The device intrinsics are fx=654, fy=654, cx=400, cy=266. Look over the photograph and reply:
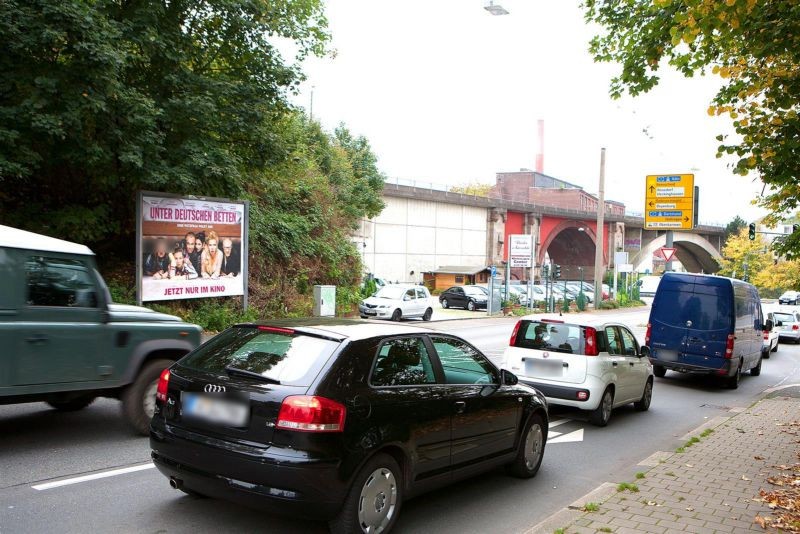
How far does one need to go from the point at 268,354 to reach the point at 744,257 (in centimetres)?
7109

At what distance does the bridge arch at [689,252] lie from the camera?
79250mm

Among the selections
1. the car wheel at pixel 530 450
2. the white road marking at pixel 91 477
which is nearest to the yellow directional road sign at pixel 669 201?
the car wheel at pixel 530 450

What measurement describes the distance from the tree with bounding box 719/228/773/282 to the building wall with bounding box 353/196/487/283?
27.4 metres

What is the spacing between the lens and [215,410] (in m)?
4.43

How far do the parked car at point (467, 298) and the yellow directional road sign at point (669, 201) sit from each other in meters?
9.95

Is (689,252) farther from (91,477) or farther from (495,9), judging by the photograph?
(91,477)

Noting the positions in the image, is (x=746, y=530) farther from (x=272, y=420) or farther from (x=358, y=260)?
(x=358, y=260)

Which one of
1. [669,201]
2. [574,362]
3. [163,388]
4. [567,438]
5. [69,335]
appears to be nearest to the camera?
[163,388]

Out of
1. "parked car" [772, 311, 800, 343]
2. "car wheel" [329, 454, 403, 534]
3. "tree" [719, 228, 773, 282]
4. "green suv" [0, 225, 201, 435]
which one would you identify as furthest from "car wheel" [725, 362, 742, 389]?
"tree" [719, 228, 773, 282]

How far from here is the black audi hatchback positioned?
13.4 ft

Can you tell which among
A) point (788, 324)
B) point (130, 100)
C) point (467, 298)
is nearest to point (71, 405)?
point (130, 100)

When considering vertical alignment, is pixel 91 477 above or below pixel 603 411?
above

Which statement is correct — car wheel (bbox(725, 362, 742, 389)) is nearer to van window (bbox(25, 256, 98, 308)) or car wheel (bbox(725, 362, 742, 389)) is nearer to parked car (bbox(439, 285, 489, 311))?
van window (bbox(25, 256, 98, 308))

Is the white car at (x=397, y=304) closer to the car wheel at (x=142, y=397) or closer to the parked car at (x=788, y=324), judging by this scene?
the parked car at (x=788, y=324)
